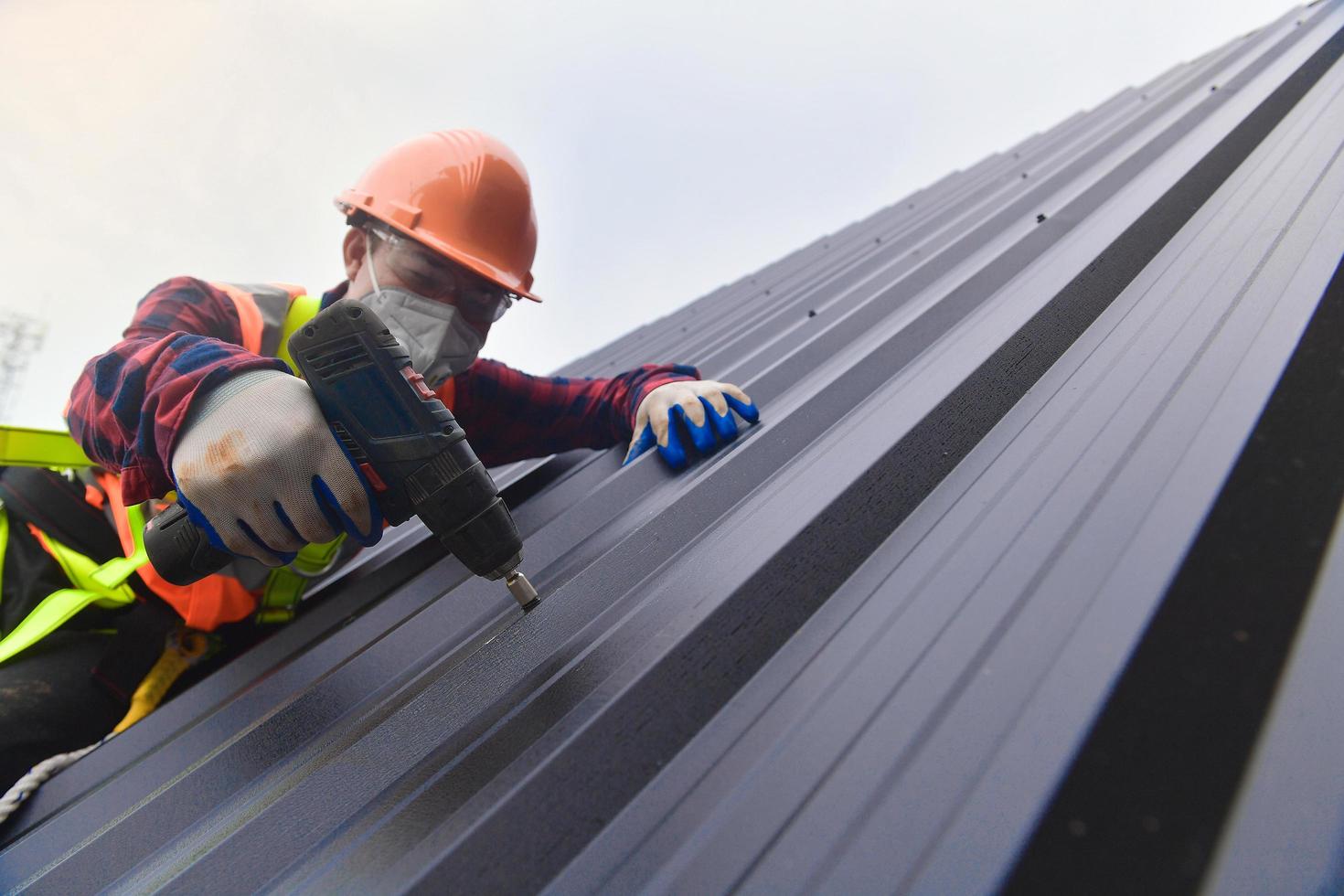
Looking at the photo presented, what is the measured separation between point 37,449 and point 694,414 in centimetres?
166

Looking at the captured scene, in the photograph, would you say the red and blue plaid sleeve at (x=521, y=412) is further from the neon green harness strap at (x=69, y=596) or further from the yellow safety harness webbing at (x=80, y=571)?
the neon green harness strap at (x=69, y=596)

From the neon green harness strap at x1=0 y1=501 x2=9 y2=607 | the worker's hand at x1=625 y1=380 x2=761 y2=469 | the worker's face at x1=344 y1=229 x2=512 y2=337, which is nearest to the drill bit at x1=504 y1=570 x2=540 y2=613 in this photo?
the worker's hand at x1=625 y1=380 x2=761 y2=469

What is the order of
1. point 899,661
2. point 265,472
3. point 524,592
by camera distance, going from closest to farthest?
1. point 899,661
2. point 265,472
3. point 524,592

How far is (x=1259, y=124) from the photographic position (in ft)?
7.04

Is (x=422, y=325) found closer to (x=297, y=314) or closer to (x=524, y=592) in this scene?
(x=297, y=314)

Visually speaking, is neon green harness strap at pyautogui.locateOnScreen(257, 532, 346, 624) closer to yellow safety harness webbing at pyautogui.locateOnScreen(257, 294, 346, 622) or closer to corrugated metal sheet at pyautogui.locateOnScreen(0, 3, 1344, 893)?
yellow safety harness webbing at pyautogui.locateOnScreen(257, 294, 346, 622)

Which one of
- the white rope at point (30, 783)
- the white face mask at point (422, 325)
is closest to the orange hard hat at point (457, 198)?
the white face mask at point (422, 325)

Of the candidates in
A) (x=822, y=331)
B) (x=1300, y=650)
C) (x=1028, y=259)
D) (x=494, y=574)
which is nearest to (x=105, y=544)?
(x=494, y=574)

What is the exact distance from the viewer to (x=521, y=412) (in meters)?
2.23

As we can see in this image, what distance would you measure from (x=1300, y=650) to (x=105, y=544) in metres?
2.41

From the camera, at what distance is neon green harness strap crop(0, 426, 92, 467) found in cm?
158

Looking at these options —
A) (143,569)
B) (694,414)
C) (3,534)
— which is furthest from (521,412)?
(3,534)

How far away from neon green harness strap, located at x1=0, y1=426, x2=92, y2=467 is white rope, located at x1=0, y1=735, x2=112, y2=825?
74 cm

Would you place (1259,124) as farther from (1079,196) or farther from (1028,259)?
(1028,259)
